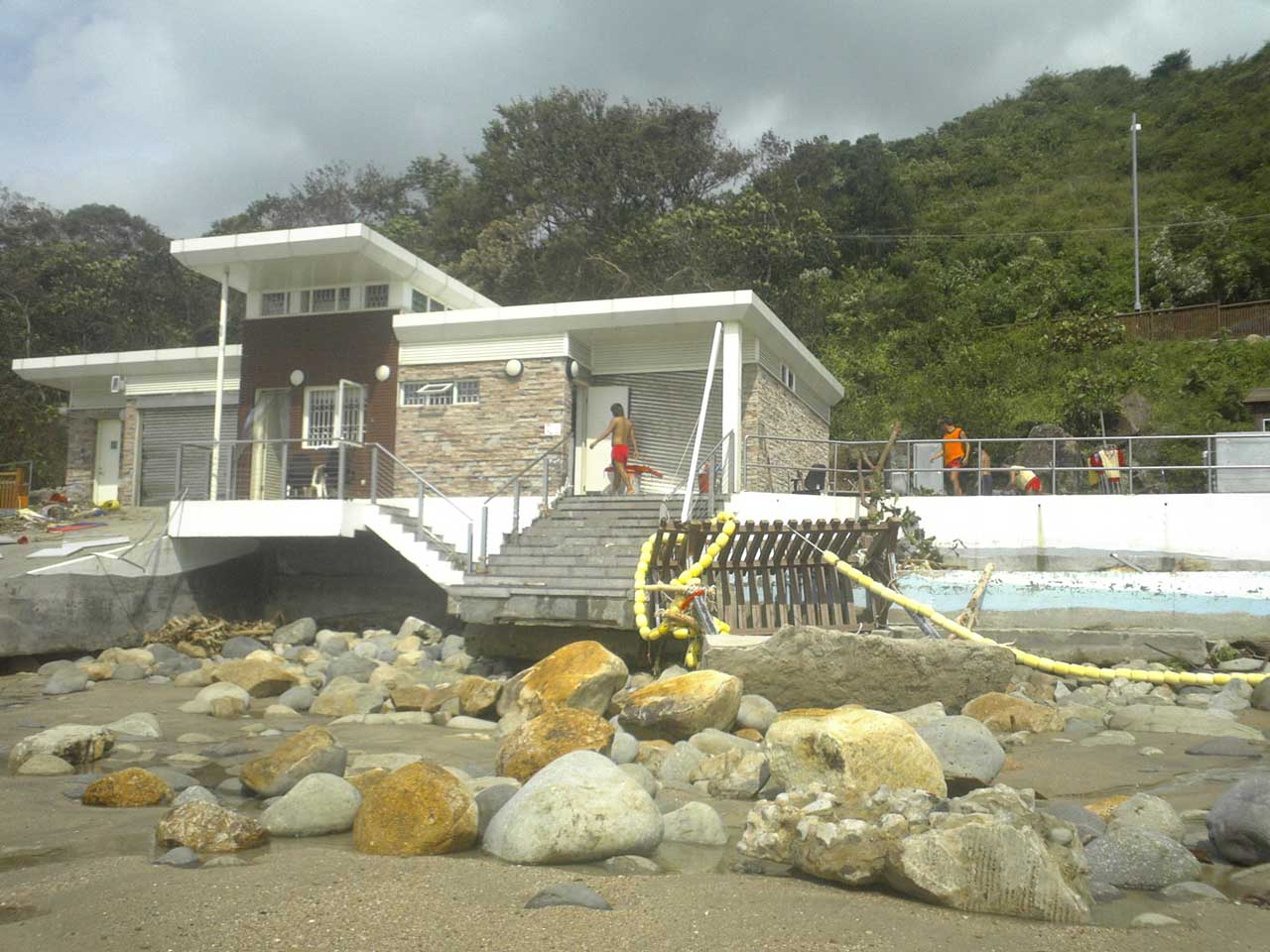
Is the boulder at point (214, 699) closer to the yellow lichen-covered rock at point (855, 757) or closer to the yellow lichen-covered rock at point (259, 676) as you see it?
the yellow lichen-covered rock at point (259, 676)

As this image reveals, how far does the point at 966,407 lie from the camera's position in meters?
25.3

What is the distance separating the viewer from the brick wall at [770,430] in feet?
54.3

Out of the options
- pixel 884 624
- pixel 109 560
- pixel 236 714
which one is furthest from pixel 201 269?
pixel 884 624

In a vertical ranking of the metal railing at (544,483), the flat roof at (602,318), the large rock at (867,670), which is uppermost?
the flat roof at (602,318)

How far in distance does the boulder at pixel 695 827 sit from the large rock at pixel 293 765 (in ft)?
8.06

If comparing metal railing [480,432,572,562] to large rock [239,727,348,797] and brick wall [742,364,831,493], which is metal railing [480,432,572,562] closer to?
brick wall [742,364,831,493]

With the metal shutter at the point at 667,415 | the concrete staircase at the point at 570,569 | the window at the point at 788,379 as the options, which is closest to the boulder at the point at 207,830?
the concrete staircase at the point at 570,569

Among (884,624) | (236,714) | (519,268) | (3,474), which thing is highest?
(519,268)

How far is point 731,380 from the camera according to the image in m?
15.9

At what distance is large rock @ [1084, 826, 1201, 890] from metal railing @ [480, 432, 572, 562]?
9569 millimetres

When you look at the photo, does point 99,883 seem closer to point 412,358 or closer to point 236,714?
point 236,714

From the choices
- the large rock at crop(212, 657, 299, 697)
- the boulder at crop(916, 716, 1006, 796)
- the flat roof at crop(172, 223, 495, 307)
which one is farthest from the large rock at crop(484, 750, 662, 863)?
the flat roof at crop(172, 223, 495, 307)

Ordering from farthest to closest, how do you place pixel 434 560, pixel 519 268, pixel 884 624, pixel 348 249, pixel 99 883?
pixel 519 268 → pixel 348 249 → pixel 434 560 → pixel 884 624 → pixel 99 883

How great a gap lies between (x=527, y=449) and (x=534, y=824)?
1202cm
